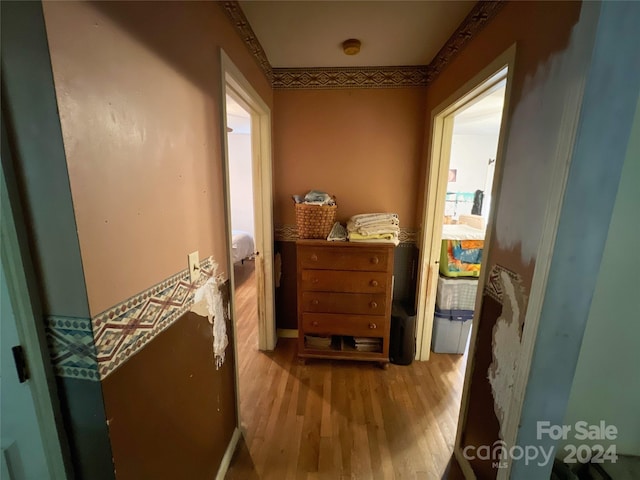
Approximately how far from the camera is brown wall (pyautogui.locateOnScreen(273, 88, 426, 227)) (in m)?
2.02

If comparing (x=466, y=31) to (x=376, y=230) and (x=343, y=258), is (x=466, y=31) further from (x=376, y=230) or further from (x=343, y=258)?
(x=343, y=258)

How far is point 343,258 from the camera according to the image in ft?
5.97

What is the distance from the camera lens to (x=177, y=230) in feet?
2.76

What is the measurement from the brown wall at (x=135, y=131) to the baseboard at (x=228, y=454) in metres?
1.07

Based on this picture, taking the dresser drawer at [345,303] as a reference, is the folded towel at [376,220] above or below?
above

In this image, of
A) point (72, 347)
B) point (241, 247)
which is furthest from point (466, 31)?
point (241, 247)

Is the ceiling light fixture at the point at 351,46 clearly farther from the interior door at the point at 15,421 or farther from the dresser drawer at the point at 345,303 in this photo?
the interior door at the point at 15,421

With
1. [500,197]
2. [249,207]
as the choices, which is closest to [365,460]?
[500,197]

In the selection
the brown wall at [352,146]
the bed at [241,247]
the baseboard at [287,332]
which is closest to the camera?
the brown wall at [352,146]

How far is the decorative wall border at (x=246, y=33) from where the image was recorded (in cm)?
116

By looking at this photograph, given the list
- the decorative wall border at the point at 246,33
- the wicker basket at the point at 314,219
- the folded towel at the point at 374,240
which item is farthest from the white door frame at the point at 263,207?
the folded towel at the point at 374,240

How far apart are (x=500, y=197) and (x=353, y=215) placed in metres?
1.23

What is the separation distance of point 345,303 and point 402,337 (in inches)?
22.5

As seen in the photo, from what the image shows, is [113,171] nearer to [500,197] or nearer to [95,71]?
[95,71]
